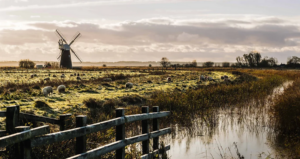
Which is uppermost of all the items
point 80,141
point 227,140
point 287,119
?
point 80,141

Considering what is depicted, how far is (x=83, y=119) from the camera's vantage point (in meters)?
5.21

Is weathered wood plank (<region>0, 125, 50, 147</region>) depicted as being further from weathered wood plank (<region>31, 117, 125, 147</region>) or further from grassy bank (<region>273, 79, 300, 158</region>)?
grassy bank (<region>273, 79, 300, 158</region>)

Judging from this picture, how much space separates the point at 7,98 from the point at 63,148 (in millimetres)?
11443

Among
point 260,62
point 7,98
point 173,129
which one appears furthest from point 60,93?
point 260,62

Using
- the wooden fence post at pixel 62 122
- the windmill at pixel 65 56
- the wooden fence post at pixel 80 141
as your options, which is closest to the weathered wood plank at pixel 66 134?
the wooden fence post at pixel 80 141

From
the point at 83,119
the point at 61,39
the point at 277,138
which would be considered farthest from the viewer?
the point at 61,39

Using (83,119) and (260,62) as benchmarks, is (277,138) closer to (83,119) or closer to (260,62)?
(83,119)

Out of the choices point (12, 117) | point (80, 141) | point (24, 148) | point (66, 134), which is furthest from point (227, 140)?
point (24, 148)

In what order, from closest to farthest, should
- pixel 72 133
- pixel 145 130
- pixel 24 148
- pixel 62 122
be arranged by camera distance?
pixel 24 148 < pixel 72 133 < pixel 62 122 < pixel 145 130

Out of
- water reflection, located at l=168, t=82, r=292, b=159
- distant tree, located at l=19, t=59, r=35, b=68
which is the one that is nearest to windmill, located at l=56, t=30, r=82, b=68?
distant tree, located at l=19, t=59, r=35, b=68

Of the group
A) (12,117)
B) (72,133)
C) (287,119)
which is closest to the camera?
(72,133)

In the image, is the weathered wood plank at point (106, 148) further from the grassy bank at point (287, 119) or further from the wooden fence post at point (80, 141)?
the grassy bank at point (287, 119)

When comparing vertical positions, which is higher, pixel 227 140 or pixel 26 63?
pixel 26 63

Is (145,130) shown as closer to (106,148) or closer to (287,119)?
(106,148)
